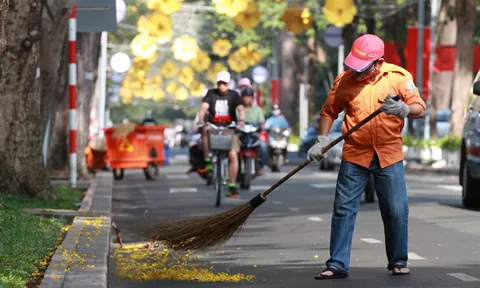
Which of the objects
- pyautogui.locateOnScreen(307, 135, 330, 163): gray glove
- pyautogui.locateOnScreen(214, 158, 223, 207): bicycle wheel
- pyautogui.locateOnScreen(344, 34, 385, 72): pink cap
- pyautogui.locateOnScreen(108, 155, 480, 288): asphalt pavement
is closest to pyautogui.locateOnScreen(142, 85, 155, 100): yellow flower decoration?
pyautogui.locateOnScreen(108, 155, 480, 288): asphalt pavement

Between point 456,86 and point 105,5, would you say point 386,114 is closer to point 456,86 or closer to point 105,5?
point 105,5

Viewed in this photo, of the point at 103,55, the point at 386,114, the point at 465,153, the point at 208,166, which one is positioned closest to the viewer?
the point at 386,114

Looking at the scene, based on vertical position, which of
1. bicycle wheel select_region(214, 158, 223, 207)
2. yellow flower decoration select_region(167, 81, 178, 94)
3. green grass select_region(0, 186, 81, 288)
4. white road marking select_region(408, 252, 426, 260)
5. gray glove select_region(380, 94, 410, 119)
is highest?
gray glove select_region(380, 94, 410, 119)

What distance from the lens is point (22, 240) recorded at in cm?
1113

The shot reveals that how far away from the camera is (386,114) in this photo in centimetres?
1010

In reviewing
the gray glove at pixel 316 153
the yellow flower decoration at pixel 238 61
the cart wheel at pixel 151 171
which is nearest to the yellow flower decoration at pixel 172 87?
the yellow flower decoration at pixel 238 61

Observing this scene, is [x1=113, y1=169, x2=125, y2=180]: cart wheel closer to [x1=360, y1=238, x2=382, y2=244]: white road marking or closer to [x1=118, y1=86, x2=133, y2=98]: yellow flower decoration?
[x1=360, y1=238, x2=382, y2=244]: white road marking

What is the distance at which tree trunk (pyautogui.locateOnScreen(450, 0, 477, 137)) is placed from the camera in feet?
115

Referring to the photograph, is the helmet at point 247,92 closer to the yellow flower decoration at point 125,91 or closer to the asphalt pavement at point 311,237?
the asphalt pavement at point 311,237

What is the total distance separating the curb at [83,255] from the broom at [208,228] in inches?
21.1

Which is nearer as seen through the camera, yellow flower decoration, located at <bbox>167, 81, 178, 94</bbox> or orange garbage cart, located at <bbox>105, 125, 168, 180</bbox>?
orange garbage cart, located at <bbox>105, 125, 168, 180</bbox>

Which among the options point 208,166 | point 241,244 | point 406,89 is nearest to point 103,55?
point 208,166

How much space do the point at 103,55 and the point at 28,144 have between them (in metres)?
27.7

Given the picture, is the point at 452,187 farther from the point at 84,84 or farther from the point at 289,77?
the point at 289,77
